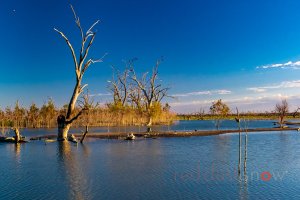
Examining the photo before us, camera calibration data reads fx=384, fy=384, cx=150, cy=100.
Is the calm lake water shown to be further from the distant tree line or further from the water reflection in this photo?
the distant tree line

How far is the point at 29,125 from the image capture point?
199 ft

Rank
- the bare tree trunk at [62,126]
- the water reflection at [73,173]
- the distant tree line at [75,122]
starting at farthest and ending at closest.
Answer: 1. the distant tree line at [75,122]
2. the bare tree trunk at [62,126]
3. the water reflection at [73,173]

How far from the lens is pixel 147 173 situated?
1933 centimetres

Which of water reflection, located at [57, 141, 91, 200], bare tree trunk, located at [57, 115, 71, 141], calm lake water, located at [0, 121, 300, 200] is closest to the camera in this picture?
calm lake water, located at [0, 121, 300, 200]

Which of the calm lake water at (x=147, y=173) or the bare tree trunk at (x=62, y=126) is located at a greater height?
the bare tree trunk at (x=62, y=126)

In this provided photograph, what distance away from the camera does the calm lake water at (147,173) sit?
15.1 metres

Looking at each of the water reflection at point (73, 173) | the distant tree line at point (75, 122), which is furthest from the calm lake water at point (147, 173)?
the distant tree line at point (75, 122)

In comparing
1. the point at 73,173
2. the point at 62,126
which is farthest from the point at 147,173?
the point at 62,126

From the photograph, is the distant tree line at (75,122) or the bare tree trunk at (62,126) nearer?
the bare tree trunk at (62,126)

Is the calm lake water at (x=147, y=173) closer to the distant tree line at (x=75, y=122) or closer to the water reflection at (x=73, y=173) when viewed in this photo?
the water reflection at (x=73, y=173)

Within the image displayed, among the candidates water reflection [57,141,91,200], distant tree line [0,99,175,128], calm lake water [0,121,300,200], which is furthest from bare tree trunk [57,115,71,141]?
distant tree line [0,99,175,128]

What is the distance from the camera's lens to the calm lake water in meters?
15.1

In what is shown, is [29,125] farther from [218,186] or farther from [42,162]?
[218,186]

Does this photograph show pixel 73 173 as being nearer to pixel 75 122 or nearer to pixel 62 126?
pixel 62 126
